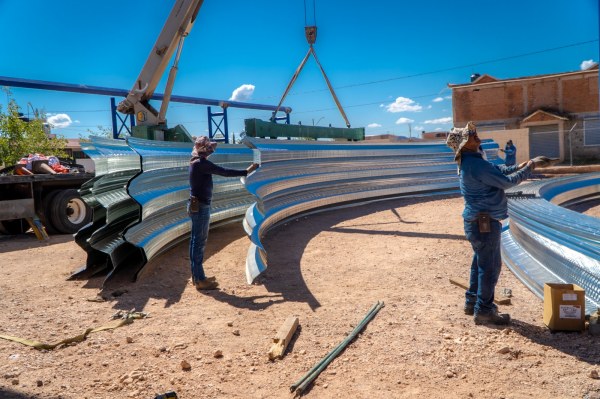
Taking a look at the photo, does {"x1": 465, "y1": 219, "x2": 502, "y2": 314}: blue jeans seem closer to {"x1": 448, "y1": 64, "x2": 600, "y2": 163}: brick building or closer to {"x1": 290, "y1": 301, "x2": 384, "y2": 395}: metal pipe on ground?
{"x1": 290, "y1": 301, "x2": 384, "y2": 395}: metal pipe on ground

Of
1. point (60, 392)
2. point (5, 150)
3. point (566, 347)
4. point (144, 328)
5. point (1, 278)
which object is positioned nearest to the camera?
point (60, 392)

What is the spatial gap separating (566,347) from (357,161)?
8.85m

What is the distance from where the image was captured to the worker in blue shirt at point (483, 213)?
4059mm

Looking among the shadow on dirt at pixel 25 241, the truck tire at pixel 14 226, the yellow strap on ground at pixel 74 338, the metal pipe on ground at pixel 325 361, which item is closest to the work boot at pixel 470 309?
the metal pipe on ground at pixel 325 361

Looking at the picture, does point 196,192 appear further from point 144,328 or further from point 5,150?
point 5,150

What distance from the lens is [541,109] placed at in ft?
112

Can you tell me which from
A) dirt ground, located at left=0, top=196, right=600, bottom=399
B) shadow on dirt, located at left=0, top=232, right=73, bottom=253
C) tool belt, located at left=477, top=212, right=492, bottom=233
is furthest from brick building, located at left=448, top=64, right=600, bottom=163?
tool belt, located at left=477, top=212, right=492, bottom=233

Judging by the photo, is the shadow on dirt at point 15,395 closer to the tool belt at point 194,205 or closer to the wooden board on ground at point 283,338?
the wooden board on ground at point 283,338

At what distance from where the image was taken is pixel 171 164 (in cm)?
739

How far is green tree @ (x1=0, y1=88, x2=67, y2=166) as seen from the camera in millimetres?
21252

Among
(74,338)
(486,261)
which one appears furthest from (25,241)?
(486,261)

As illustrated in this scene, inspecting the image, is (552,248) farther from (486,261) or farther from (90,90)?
(90,90)

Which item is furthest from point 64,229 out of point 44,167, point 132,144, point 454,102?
point 454,102

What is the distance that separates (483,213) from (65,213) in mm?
9773
